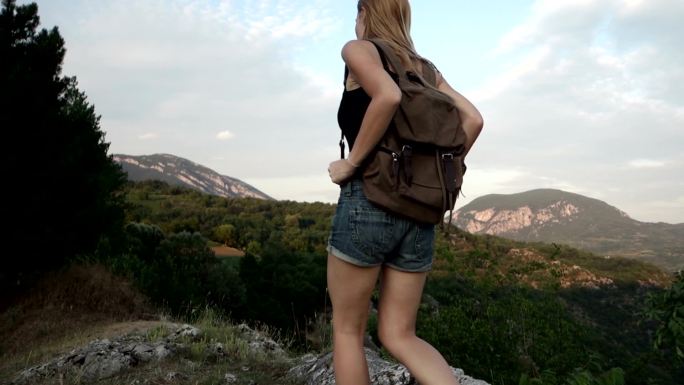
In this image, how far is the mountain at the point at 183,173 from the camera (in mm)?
129500

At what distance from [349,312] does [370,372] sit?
1628 mm

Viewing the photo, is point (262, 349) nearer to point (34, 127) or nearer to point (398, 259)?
point (398, 259)

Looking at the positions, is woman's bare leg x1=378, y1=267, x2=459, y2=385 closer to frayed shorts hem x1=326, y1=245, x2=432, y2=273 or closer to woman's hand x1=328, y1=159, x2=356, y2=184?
frayed shorts hem x1=326, y1=245, x2=432, y2=273

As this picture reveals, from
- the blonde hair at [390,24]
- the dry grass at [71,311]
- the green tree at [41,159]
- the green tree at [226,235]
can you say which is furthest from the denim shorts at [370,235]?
the green tree at [226,235]

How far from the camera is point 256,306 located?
977 centimetres

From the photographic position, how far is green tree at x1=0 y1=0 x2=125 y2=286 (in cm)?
686

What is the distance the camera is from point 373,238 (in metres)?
1.80

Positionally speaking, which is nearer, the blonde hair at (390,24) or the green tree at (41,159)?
the blonde hair at (390,24)

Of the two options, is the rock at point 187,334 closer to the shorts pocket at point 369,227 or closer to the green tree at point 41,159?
the shorts pocket at point 369,227

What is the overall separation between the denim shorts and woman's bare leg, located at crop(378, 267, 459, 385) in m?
0.05

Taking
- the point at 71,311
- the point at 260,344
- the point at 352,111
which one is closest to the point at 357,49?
the point at 352,111

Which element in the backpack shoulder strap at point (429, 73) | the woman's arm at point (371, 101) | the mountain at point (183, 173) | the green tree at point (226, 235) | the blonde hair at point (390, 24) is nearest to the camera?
the woman's arm at point (371, 101)

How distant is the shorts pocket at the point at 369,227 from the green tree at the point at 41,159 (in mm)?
6243

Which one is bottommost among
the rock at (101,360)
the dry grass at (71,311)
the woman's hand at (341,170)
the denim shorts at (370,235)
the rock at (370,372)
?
the dry grass at (71,311)
